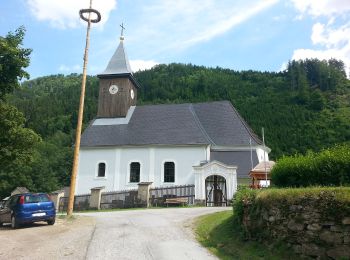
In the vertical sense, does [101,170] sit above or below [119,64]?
below

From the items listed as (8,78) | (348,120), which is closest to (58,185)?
(8,78)

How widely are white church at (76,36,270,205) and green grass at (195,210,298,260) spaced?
18068 millimetres

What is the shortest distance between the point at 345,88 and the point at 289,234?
111 m

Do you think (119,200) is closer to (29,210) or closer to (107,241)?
(29,210)

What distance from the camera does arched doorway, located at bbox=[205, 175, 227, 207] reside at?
29436mm

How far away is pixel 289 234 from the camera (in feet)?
28.6

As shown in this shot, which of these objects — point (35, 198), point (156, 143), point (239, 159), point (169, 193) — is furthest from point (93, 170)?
point (35, 198)

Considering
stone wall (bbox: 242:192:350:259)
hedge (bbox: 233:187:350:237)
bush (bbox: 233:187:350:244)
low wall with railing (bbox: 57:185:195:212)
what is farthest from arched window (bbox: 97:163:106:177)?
stone wall (bbox: 242:192:350:259)

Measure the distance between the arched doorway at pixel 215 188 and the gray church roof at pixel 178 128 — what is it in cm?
494

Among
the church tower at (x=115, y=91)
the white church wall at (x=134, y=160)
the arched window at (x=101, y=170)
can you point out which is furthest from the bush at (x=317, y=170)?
the church tower at (x=115, y=91)

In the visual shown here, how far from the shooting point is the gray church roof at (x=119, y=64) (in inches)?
1606

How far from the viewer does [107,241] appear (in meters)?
11.3

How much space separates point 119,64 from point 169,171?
1438cm

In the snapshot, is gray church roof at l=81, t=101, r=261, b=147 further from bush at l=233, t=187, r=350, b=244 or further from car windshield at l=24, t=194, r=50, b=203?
bush at l=233, t=187, r=350, b=244
